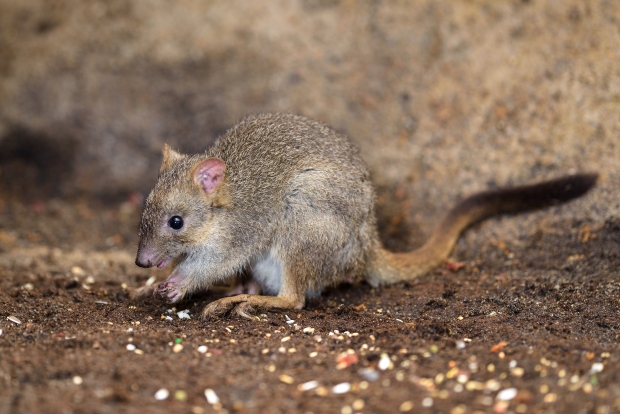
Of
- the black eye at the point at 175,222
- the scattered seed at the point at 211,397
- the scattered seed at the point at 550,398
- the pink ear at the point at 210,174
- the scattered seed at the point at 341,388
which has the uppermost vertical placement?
the pink ear at the point at 210,174

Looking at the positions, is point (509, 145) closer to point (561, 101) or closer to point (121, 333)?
point (561, 101)

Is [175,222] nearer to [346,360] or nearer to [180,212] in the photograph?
[180,212]

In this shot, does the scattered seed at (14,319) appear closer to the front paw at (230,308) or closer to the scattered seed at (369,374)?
the front paw at (230,308)

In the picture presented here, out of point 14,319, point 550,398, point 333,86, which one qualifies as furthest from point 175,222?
point 333,86

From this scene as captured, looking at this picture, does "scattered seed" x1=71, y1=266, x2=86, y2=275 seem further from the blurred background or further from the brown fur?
the blurred background

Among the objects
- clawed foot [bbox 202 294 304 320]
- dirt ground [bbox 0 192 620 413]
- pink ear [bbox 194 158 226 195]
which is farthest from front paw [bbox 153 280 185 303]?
pink ear [bbox 194 158 226 195]

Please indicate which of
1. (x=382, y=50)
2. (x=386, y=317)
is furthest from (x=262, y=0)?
(x=386, y=317)

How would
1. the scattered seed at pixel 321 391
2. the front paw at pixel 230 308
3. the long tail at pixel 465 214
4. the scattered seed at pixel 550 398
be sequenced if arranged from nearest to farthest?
the scattered seed at pixel 550 398
the scattered seed at pixel 321 391
the front paw at pixel 230 308
the long tail at pixel 465 214

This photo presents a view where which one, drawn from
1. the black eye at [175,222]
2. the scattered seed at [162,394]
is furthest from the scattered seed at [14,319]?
the scattered seed at [162,394]
